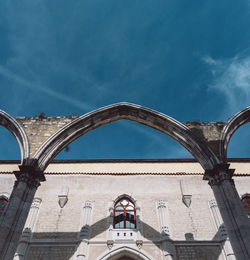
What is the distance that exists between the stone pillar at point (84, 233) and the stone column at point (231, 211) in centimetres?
637

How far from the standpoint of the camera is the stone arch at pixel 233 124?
21.4ft

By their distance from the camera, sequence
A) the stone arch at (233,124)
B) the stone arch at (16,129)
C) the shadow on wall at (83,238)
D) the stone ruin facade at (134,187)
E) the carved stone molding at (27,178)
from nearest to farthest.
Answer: the stone ruin facade at (134,187) → the carved stone molding at (27,178) → the stone arch at (16,129) → the stone arch at (233,124) → the shadow on wall at (83,238)

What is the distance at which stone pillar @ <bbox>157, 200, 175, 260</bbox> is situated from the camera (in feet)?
29.6

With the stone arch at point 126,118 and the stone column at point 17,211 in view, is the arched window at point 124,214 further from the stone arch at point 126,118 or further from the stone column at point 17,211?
the stone column at point 17,211

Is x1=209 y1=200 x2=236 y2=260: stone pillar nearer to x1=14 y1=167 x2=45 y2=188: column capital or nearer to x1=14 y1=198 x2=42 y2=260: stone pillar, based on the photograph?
x1=14 y1=167 x2=45 y2=188: column capital

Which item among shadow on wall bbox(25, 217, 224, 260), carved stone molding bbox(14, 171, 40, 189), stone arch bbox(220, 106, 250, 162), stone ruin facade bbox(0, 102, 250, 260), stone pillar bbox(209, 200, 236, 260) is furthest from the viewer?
shadow on wall bbox(25, 217, 224, 260)

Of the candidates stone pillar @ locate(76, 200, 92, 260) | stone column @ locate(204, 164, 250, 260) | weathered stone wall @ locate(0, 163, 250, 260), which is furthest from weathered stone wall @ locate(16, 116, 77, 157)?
weathered stone wall @ locate(0, 163, 250, 260)

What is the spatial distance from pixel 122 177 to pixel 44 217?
14.5ft

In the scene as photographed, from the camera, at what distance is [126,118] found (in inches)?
312

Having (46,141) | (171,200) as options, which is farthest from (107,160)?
(46,141)

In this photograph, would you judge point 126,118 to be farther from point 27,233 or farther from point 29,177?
point 27,233

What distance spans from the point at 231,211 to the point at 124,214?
679 cm

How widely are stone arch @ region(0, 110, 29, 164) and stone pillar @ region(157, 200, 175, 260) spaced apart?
272 inches

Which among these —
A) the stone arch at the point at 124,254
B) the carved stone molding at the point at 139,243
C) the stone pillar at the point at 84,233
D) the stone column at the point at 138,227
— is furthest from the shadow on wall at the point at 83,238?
the stone arch at the point at 124,254
